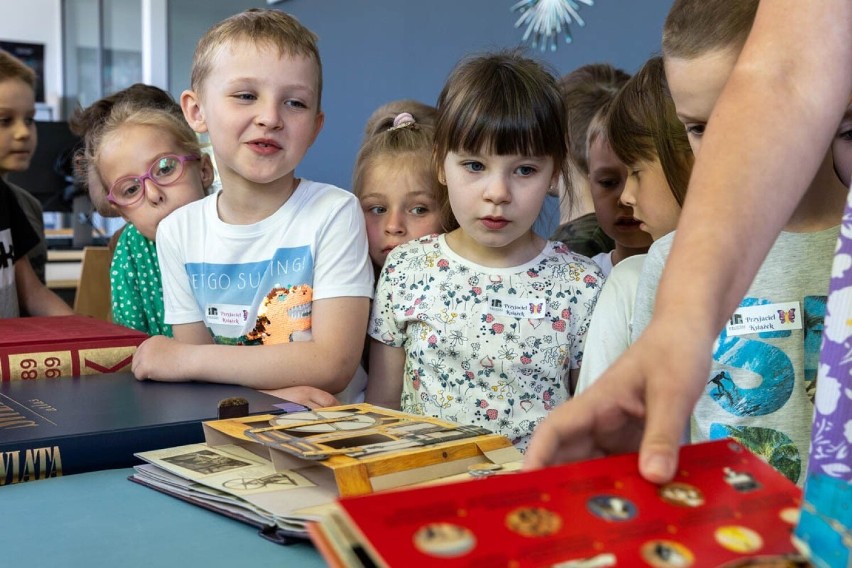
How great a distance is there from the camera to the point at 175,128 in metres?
2.17

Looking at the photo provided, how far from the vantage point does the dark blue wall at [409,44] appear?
10.6ft

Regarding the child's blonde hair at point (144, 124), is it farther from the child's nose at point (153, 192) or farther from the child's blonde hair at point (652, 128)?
the child's blonde hair at point (652, 128)

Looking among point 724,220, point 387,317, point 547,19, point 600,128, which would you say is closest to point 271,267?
point 387,317

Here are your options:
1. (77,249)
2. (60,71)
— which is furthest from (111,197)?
(60,71)

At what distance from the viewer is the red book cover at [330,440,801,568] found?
43 cm

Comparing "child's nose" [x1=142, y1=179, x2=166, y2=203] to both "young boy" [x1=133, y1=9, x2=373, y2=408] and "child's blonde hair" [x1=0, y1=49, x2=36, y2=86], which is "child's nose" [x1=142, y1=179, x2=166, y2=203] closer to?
"young boy" [x1=133, y1=9, x2=373, y2=408]

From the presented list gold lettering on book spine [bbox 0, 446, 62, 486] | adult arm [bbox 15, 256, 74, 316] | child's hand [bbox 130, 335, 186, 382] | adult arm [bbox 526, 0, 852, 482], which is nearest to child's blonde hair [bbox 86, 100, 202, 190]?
adult arm [bbox 15, 256, 74, 316]

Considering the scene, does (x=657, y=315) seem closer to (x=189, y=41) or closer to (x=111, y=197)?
(x=111, y=197)

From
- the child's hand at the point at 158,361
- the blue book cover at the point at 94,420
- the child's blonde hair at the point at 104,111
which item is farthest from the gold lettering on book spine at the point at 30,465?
the child's blonde hair at the point at 104,111

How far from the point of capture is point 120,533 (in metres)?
0.82

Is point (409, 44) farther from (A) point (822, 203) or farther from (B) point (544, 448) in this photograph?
(B) point (544, 448)

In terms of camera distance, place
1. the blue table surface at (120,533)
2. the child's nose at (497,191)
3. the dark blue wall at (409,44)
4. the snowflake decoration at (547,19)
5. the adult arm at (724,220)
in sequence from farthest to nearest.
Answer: the snowflake decoration at (547,19) → the dark blue wall at (409,44) → the child's nose at (497,191) → the blue table surface at (120,533) → the adult arm at (724,220)

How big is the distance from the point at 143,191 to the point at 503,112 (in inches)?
37.5

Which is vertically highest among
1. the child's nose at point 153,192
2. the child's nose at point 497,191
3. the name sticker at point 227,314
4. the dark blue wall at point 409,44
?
the dark blue wall at point 409,44
